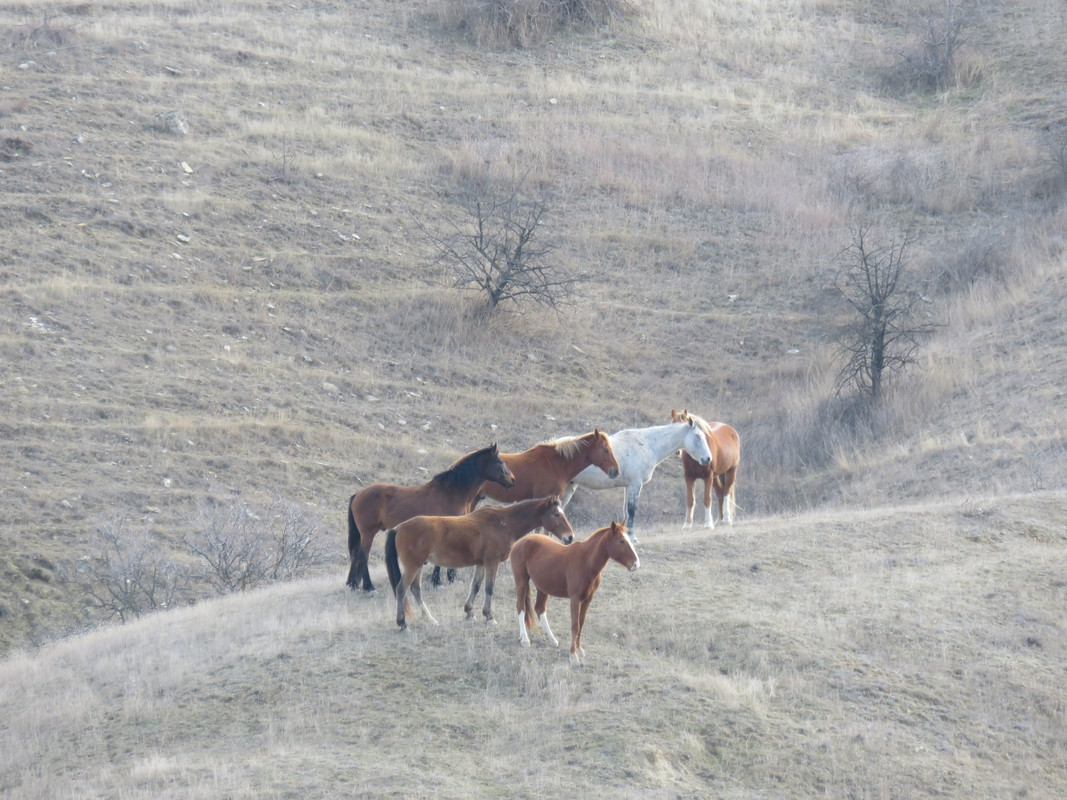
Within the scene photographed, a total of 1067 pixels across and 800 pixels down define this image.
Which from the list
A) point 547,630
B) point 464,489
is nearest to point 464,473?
point 464,489

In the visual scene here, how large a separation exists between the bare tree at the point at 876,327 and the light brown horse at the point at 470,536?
15.2 m

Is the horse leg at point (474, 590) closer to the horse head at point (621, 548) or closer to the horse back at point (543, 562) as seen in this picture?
the horse back at point (543, 562)

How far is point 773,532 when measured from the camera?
47.4ft

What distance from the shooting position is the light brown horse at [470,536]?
10945 millimetres

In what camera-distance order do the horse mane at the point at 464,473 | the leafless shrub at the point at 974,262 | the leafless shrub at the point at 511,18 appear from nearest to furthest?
the horse mane at the point at 464,473 < the leafless shrub at the point at 974,262 < the leafless shrub at the point at 511,18

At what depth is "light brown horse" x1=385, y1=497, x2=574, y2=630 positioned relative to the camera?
10.9 m

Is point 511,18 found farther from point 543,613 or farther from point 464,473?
point 543,613

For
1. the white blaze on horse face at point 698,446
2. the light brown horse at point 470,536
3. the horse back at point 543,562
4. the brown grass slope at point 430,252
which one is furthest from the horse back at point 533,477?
the brown grass slope at point 430,252

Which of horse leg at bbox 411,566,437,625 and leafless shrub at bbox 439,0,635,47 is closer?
horse leg at bbox 411,566,437,625

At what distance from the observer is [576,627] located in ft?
34.1

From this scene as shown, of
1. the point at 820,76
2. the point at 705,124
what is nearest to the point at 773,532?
the point at 705,124

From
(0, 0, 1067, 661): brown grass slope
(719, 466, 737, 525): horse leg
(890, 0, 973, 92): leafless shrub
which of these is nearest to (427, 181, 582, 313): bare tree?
(0, 0, 1067, 661): brown grass slope

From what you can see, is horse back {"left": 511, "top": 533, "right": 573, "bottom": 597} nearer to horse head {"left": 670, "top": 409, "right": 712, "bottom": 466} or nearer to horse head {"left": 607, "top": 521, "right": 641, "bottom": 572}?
horse head {"left": 607, "top": 521, "right": 641, "bottom": 572}

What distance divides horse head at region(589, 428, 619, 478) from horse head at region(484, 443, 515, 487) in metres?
Result: 1.26
